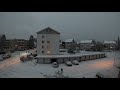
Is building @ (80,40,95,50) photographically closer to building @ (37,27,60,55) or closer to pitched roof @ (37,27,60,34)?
building @ (37,27,60,55)

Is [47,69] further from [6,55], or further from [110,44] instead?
[110,44]

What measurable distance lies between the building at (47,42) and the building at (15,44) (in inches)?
17.6

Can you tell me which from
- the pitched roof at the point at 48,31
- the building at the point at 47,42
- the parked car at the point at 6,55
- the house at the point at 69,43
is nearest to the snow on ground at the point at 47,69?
the parked car at the point at 6,55

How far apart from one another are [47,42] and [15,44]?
967 mm

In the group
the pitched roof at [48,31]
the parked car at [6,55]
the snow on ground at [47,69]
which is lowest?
the snow on ground at [47,69]

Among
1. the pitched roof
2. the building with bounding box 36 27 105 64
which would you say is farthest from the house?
the pitched roof

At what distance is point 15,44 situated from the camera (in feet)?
12.3

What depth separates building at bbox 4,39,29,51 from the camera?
11.9 feet

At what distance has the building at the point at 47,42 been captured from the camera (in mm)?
3578

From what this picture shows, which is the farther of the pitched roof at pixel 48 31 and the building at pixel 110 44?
the building at pixel 110 44

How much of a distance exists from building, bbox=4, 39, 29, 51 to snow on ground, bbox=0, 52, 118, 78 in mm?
213

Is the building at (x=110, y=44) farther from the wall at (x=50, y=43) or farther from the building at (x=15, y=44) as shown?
the building at (x=15, y=44)
